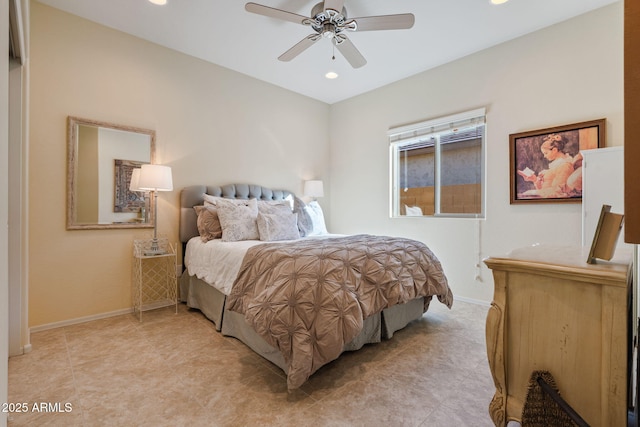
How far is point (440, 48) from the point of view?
3273 millimetres

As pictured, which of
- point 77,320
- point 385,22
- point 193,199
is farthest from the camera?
point 193,199

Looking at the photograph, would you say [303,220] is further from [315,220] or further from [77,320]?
[77,320]

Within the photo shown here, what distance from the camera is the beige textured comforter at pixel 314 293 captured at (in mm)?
1703

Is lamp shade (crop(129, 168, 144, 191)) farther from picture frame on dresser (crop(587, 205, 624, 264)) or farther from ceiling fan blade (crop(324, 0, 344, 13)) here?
picture frame on dresser (crop(587, 205, 624, 264))

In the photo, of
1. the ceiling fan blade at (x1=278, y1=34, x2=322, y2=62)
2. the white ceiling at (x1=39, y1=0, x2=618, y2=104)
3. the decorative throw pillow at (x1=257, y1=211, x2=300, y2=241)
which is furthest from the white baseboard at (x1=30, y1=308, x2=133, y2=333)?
the ceiling fan blade at (x1=278, y1=34, x2=322, y2=62)

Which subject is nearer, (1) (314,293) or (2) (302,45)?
(1) (314,293)

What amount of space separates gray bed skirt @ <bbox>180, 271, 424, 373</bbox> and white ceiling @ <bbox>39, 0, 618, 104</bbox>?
8.28ft

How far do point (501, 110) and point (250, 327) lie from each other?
3.32m

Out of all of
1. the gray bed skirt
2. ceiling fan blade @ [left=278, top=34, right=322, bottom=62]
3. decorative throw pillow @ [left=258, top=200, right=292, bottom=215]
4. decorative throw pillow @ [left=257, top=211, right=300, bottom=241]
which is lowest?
the gray bed skirt

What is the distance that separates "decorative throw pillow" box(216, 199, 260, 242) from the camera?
2945 mm

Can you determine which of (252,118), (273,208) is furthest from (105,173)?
(252,118)

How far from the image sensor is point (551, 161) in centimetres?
289

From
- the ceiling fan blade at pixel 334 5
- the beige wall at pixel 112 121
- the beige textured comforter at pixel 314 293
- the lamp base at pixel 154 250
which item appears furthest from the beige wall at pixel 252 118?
the ceiling fan blade at pixel 334 5

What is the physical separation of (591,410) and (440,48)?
345 cm
